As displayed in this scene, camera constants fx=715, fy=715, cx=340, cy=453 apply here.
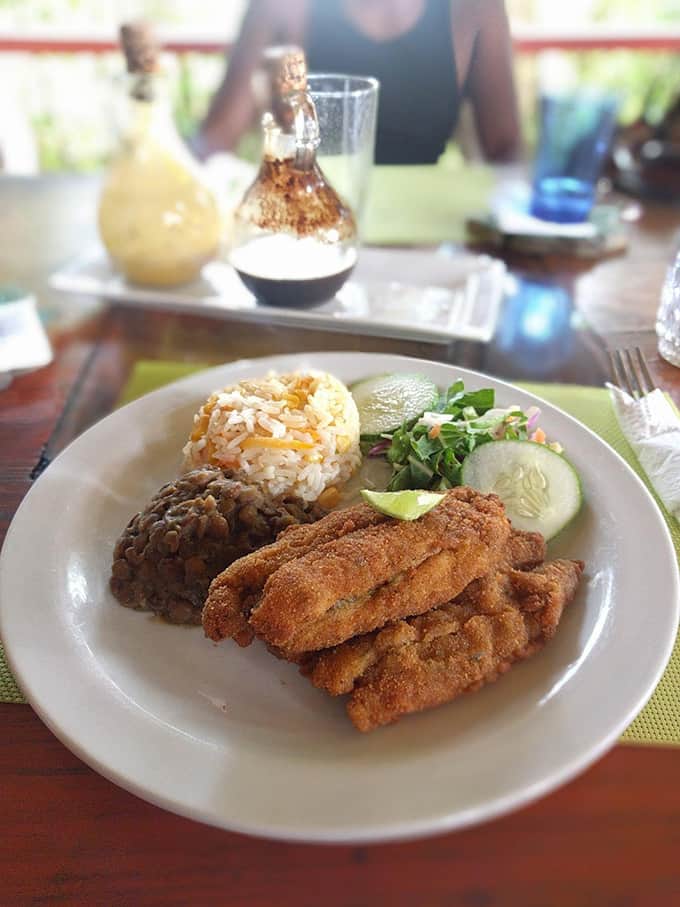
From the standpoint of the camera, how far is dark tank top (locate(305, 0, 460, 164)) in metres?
2.34

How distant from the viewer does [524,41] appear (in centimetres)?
429

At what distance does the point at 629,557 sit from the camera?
52.1 inches

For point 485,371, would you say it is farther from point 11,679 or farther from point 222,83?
point 222,83

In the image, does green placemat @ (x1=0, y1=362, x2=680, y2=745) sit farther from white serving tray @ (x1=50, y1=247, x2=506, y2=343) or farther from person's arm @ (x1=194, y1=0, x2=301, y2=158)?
person's arm @ (x1=194, y1=0, x2=301, y2=158)

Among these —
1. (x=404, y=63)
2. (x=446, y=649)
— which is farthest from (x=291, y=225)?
(x=446, y=649)

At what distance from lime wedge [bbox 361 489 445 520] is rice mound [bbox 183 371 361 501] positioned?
33cm

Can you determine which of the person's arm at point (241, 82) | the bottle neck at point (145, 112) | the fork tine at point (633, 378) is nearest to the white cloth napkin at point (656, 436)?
the fork tine at point (633, 378)

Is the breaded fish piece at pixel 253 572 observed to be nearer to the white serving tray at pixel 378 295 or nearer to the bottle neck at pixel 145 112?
the white serving tray at pixel 378 295

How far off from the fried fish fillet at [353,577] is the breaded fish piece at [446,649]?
0.03 metres

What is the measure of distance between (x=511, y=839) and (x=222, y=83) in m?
3.86

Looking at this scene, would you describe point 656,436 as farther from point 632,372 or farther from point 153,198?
point 153,198

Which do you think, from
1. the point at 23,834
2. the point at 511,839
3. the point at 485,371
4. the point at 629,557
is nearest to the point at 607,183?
the point at 485,371

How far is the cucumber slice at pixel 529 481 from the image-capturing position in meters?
1.48


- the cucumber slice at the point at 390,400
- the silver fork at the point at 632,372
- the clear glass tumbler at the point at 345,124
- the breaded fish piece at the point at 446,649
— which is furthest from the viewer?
the clear glass tumbler at the point at 345,124
